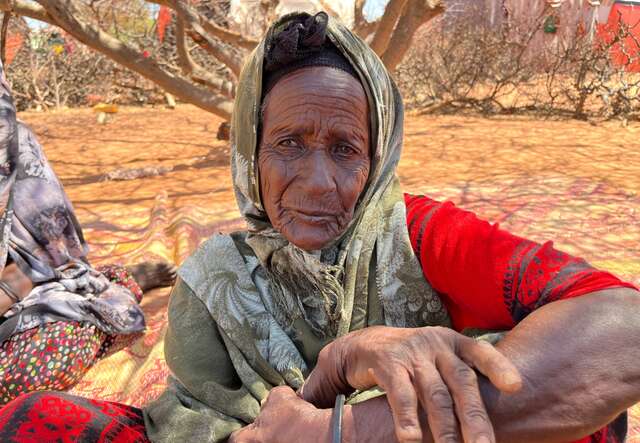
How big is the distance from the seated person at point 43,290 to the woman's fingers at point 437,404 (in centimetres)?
187

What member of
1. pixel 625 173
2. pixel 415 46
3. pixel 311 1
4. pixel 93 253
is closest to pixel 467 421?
pixel 93 253

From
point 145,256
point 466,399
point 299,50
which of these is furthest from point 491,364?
point 145,256

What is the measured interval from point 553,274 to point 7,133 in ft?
7.31

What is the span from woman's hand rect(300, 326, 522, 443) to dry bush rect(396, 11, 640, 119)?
10344 mm

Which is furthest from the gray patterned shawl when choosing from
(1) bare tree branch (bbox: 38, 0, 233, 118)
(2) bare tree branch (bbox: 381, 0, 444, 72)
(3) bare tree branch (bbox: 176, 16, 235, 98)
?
(3) bare tree branch (bbox: 176, 16, 235, 98)

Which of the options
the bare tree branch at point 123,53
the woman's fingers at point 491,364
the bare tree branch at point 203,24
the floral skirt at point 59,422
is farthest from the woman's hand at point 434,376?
the bare tree branch at point 203,24

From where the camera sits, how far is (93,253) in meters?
4.02

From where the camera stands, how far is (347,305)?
135cm

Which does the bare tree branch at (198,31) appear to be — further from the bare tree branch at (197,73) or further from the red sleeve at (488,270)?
the red sleeve at (488,270)

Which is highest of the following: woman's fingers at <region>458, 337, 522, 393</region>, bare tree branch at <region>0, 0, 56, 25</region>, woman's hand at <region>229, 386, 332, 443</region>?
bare tree branch at <region>0, 0, 56, 25</region>

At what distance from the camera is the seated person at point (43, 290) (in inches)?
91.5

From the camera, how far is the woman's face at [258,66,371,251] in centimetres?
123

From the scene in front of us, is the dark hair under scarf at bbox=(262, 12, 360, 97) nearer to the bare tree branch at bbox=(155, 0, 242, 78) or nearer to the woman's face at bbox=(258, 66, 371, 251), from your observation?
the woman's face at bbox=(258, 66, 371, 251)

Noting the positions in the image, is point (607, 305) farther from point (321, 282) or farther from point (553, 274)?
point (321, 282)
